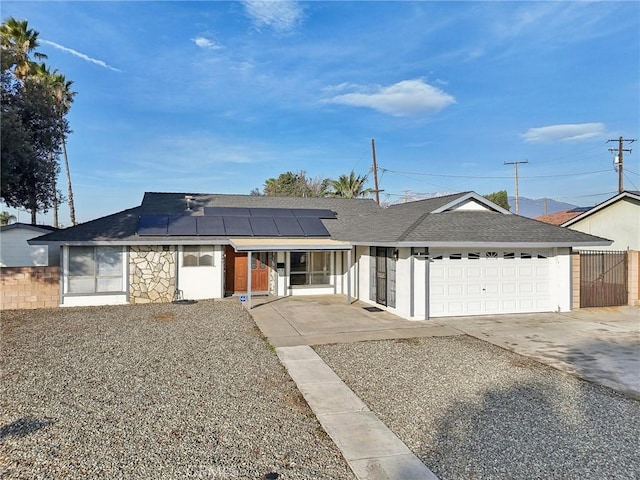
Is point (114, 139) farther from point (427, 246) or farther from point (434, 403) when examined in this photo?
point (434, 403)

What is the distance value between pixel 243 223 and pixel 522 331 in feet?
37.1

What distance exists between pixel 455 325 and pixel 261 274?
28.6 feet

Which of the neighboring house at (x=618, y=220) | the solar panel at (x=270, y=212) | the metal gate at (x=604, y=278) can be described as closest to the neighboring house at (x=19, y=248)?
the solar panel at (x=270, y=212)

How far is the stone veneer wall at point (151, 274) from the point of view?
48.3ft

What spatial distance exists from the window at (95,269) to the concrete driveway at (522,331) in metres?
5.37

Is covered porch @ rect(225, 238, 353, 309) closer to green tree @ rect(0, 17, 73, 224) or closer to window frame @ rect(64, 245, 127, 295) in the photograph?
window frame @ rect(64, 245, 127, 295)

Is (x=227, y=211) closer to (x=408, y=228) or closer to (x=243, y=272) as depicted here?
(x=243, y=272)

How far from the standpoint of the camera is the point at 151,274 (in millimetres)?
14930

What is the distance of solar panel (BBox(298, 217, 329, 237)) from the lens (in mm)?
17234

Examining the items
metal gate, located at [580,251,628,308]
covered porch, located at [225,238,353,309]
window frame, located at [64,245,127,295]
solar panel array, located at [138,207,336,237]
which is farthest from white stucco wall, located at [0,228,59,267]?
metal gate, located at [580,251,628,308]

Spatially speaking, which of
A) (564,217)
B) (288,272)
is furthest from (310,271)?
(564,217)

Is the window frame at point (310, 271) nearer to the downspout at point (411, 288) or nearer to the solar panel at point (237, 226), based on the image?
the solar panel at point (237, 226)

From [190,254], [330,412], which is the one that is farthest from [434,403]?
[190,254]

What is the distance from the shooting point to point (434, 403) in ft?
19.9
